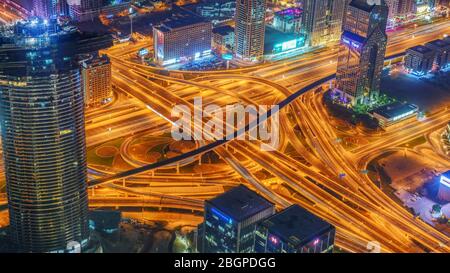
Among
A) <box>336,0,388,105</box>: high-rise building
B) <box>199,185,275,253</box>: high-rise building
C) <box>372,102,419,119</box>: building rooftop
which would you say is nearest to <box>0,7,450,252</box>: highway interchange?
<box>372,102,419,119</box>: building rooftop

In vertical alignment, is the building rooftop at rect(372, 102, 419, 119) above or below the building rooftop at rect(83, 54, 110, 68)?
below

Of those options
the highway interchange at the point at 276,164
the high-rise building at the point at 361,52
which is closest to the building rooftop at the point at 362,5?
the high-rise building at the point at 361,52

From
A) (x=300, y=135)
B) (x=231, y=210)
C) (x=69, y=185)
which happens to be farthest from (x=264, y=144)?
(x=69, y=185)

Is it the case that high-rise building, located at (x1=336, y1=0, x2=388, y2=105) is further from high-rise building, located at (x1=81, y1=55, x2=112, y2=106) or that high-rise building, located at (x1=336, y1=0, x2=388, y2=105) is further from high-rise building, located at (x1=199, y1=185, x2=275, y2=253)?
high-rise building, located at (x1=199, y1=185, x2=275, y2=253)

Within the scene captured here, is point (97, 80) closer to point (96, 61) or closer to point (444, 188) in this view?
point (96, 61)

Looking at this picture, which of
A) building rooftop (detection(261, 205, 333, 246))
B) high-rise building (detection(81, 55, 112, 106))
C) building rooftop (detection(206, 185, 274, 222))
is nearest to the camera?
building rooftop (detection(261, 205, 333, 246))

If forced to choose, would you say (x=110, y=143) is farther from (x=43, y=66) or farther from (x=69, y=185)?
(x=43, y=66)

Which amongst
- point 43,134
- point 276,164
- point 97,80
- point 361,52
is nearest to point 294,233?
point 43,134
